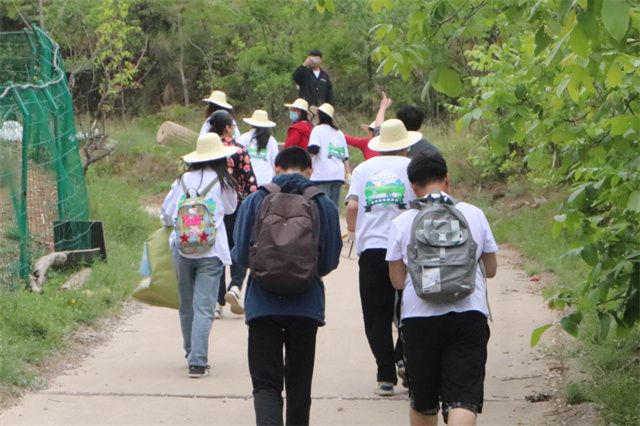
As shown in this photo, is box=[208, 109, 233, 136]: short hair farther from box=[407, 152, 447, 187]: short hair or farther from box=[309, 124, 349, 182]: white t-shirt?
box=[407, 152, 447, 187]: short hair

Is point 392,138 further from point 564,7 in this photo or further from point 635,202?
point 564,7

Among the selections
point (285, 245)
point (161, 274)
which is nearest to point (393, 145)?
point (285, 245)

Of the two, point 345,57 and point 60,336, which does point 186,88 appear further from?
point 60,336

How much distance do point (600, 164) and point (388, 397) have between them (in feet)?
7.14

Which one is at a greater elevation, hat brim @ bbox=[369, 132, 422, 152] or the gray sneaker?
hat brim @ bbox=[369, 132, 422, 152]

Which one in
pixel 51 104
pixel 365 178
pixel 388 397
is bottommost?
pixel 388 397

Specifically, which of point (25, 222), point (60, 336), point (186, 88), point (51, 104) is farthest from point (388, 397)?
point (186, 88)

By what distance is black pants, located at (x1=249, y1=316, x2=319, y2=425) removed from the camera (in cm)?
516

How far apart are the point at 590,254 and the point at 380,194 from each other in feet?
5.79

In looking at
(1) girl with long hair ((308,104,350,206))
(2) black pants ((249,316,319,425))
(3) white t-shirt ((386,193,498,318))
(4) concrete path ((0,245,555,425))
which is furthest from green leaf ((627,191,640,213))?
(1) girl with long hair ((308,104,350,206))

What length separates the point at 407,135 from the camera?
6.80m

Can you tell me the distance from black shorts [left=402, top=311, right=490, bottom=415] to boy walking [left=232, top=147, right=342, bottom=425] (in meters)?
0.57

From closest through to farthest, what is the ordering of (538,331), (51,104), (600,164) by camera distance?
(538,331), (600,164), (51,104)

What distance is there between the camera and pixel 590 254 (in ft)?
16.8
